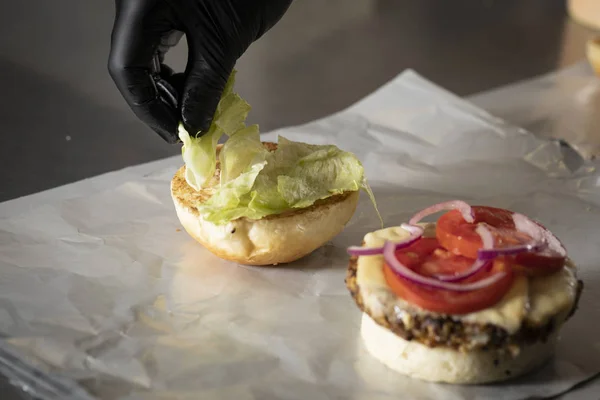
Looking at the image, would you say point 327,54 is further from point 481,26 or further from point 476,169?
point 476,169

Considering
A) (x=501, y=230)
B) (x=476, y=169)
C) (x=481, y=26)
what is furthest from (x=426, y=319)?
(x=481, y=26)

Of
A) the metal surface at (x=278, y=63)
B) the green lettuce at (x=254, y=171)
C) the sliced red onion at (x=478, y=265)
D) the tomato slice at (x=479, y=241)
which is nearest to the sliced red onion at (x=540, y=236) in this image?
the tomato slice at (x=479, y=241)

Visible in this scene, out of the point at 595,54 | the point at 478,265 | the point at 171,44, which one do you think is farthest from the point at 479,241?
the point at 595,54

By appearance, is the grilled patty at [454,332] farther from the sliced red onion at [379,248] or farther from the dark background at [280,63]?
the dark background at [280,63]

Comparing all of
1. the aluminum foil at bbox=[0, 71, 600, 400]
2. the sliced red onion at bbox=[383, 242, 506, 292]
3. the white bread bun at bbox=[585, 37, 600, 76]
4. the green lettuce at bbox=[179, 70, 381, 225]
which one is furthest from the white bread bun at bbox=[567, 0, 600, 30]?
the sliced red onion at bbox=[383, 242, 506, 292]

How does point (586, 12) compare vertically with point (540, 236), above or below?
below

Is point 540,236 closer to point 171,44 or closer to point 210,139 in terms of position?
point 210,139
